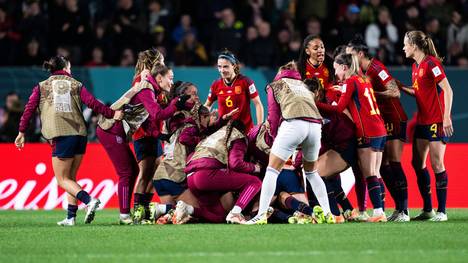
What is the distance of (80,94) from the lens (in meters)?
12.0

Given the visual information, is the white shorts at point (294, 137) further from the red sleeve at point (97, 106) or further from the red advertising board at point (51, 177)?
the red advertising board at point (51, 177)

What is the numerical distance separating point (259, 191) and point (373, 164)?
1.32 meters

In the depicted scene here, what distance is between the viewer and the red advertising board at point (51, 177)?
51.5 ft

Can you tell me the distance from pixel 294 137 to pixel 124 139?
6.97 feet

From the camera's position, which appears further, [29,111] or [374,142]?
[374,142]

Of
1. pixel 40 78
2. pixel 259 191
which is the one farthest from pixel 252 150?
pixel 40 78

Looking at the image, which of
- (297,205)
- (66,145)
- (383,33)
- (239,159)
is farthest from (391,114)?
(383,33)

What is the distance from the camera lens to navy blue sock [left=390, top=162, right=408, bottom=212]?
41.4 ft

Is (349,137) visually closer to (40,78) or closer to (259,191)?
(259,191)

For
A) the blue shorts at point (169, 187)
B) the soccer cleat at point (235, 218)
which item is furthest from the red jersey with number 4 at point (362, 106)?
the blue shorts at point (169, 187)

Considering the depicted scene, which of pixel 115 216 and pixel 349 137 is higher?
pixel 349 137

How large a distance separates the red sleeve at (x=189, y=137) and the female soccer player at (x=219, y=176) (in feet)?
0.52

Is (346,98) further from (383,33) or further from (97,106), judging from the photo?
(383,33)

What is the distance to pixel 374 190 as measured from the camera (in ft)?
39.3
